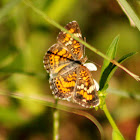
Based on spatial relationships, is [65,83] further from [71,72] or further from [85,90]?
[85,90]

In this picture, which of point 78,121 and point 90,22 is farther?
point 90,22

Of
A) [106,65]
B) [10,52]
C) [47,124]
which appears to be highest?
[10,52]

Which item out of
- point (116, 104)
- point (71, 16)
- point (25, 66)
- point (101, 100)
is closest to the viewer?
point (101, 100)

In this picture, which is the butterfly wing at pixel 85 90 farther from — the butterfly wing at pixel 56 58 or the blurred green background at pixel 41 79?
the blurred green background at pixel 41 79

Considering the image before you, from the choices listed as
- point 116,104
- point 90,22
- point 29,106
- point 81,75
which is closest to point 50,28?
point 90,22

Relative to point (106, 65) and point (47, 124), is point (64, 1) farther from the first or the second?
point (106, 65)

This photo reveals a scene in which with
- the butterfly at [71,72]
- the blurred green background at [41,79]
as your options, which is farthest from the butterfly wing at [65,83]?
the blurred green background at [41,79]
